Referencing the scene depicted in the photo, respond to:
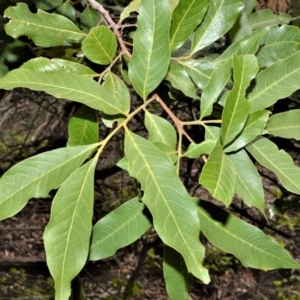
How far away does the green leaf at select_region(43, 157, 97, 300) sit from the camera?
2.31ft

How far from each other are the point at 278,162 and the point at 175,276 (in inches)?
10.9

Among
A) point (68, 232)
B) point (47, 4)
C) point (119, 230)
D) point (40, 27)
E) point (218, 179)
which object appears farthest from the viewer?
point (47, 4)

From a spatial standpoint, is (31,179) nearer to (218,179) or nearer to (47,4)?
(218,179)

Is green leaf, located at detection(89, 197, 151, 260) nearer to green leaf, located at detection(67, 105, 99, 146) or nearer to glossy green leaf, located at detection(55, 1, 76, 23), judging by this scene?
green leaf, located at detection(67, 105, 99, 146)

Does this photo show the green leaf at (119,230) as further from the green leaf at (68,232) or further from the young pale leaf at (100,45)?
the young pale leaf at (100,45)

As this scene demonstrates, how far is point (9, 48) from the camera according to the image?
1.21m

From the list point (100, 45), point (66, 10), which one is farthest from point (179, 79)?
point (66, 10)

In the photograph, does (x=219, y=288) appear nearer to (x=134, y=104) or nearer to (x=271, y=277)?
(x=271, y=277)

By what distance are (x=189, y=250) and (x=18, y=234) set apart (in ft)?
9.41

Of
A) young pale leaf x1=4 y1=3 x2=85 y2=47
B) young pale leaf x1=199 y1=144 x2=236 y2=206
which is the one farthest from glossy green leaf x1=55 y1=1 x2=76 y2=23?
young pale leaf x1=199 y1=144 x2=236 y2=206

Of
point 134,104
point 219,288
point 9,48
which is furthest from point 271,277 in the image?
point 9,48

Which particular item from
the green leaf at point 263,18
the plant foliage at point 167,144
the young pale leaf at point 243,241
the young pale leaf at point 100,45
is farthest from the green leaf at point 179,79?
the green leaf at point 263,18

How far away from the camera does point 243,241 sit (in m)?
0.79

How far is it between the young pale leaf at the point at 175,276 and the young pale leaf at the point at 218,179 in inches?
11.3
